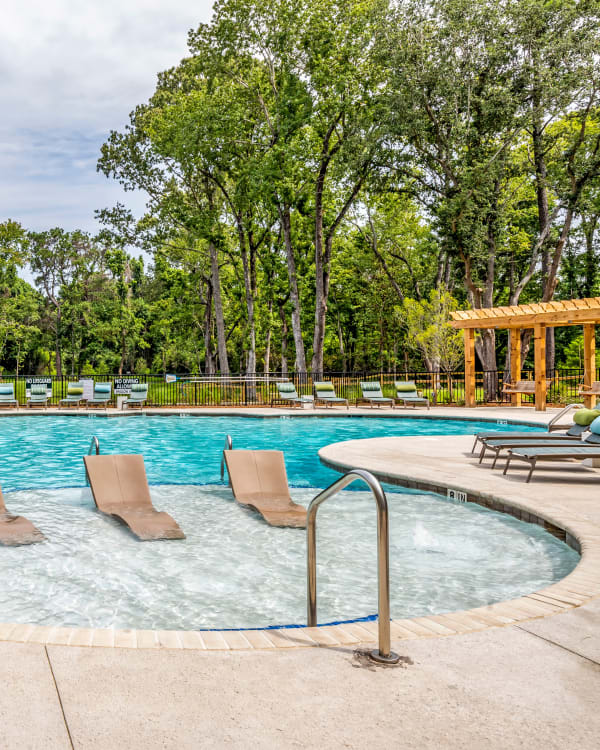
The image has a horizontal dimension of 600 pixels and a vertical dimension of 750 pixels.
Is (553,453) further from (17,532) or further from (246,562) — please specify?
(17,532)

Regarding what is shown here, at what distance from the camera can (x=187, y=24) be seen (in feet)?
88.8

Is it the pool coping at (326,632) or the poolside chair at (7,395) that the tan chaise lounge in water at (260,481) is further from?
the poolside chair at (7,395)

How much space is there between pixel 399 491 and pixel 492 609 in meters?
4.50

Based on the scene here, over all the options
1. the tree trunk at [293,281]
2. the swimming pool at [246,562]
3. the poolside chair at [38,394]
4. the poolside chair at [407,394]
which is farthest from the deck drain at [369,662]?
the tree trunk at [293,281]

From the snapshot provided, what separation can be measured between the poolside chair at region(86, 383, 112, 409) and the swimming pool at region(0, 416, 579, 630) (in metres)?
11.4

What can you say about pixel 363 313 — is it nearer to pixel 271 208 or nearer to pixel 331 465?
pixel 271 208

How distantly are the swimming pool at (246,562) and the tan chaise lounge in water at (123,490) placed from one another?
22 centimetres

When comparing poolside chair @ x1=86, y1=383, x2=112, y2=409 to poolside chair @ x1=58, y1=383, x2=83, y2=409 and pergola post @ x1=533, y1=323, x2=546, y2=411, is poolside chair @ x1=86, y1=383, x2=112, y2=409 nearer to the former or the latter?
poolside chair @ x1=58, y1=383, x2=83, y2=409

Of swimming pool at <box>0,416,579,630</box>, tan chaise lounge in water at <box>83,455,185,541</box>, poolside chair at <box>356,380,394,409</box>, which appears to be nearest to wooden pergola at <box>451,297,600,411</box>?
poolside chair at <box>356,380,394,409</box>

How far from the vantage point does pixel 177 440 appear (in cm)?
1470

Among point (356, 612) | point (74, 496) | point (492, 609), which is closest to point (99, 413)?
point (74, 496)

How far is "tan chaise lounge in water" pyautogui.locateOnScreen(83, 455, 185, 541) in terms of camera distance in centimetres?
720

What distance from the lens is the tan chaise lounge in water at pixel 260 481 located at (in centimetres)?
A: 774

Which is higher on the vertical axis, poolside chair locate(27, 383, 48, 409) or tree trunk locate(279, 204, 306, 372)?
tree trunk locate(279, 204, 306, 372)
